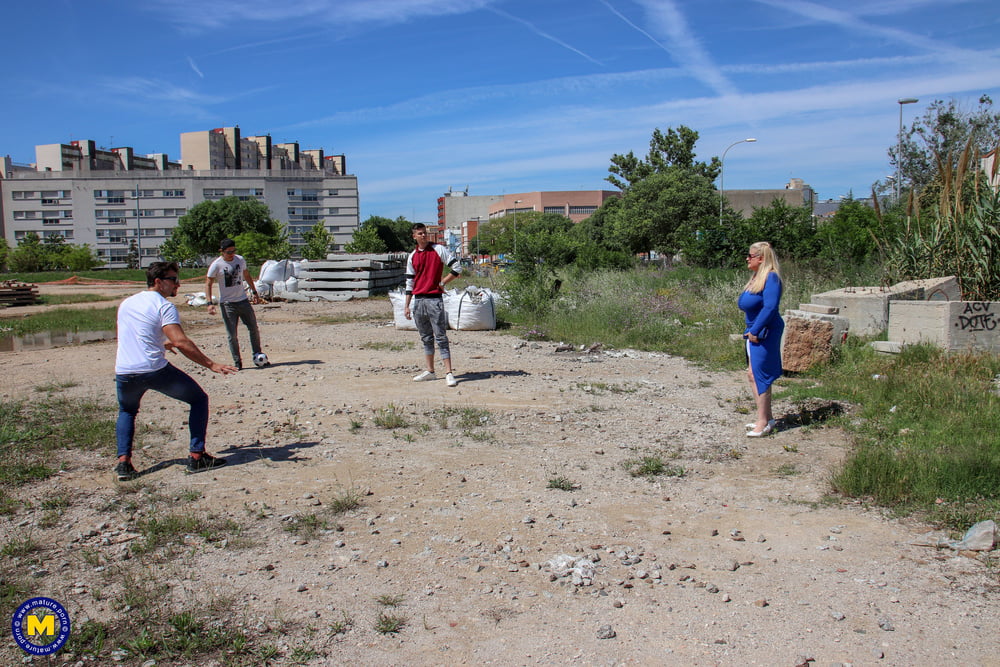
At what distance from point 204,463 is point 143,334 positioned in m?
1.09

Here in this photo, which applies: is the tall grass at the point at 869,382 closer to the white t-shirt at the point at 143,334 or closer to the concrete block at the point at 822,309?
the concrete block at the point at 822,309

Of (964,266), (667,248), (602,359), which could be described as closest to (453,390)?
(602,359)

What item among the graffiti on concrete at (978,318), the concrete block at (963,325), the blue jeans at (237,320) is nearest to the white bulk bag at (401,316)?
the blue jeans at (237,320)

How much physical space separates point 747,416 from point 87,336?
1383 cm

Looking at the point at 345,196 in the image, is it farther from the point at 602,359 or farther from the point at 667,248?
the point at 602,359

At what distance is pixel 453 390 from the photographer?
7.95 meters

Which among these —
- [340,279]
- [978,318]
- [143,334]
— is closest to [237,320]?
[143,334]

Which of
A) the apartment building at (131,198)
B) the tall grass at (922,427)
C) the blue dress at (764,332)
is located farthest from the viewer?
the apartment building at (131,198)

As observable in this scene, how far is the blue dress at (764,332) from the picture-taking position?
5969 mm

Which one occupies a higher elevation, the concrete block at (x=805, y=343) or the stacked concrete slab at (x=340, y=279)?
the stacked concrete slab at (x=340, y=279)

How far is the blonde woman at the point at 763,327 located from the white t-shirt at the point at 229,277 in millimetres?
6520

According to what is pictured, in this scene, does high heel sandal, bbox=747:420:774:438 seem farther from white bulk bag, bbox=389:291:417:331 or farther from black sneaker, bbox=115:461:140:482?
white bulk bag, bbox=389:291:417:331

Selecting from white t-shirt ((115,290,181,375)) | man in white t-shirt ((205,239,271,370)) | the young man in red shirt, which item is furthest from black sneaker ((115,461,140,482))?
man in white t-shirt ((205,239,271,370))

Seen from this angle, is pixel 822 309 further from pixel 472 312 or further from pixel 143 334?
pixel 143 334
